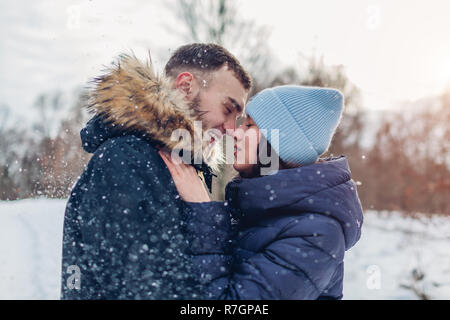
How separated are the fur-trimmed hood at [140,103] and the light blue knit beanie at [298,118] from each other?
0.43 meters

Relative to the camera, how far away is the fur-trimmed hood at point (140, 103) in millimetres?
1618

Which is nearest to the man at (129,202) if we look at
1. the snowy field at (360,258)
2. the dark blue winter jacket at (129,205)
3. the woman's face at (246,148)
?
the dark blue winter jacket at (129,205)

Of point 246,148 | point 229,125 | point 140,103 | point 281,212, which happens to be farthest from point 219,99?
point 281,212

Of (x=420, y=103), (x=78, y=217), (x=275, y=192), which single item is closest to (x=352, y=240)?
(x=275, y=192)

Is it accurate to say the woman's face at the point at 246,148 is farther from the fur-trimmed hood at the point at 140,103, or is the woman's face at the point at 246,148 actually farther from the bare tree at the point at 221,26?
the bare tree at the point at 221,26

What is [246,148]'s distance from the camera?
200 centimetres

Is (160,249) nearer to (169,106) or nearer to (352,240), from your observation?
(169,106)

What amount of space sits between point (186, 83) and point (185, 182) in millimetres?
861

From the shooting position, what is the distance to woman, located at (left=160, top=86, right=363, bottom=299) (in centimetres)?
156

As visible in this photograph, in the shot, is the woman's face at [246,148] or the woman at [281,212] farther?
the woman's face at [246,148]

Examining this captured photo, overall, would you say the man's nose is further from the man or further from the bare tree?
the bare tree

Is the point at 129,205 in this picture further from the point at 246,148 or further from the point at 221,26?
the point at 221,26

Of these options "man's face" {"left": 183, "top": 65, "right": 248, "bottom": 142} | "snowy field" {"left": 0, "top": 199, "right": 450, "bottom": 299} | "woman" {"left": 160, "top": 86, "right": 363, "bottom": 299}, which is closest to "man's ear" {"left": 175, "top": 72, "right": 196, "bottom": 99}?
"man's face" {"left": 183, "top": 65, "right": 248, "bottom": 142}
